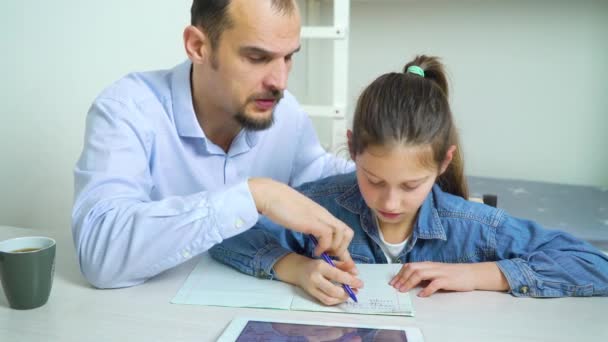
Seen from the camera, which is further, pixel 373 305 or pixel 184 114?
pixel 184 114

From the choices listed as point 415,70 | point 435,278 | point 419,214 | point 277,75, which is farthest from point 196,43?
point 435,278

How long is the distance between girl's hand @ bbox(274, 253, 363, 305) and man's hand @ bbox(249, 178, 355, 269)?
Result: 0.13 ft

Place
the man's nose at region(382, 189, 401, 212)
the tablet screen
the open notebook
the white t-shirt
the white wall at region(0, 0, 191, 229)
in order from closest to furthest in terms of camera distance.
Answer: the tablet screen → the open notebook → the man's nose at region(382, 189, 401, 212) → the white t-shirt → the white wall at region(0, 0, 191, 229)

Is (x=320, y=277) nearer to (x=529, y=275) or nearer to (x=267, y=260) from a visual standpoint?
(x=267, y=260)

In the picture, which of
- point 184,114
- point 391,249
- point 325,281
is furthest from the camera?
point 184,114

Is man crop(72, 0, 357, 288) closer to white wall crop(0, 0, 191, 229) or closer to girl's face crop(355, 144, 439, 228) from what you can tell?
girl's face crop(355, 144, 439, 228)

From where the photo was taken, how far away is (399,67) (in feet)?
7.94

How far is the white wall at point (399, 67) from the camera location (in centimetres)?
151

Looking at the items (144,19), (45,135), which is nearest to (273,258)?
(45,135)

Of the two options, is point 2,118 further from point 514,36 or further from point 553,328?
point 514,36

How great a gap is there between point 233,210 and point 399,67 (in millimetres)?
1784

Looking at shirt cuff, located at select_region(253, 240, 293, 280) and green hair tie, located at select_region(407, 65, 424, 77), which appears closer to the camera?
shirt cuff, located at select_region(253, 240, 293, 280)

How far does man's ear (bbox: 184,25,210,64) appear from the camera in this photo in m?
1.09

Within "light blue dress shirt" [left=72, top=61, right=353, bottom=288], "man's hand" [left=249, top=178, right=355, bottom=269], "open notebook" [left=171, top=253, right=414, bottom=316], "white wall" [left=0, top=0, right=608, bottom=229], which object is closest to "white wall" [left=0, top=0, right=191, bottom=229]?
"white wall" [left=0, top=0, right=608, bottom=229]
